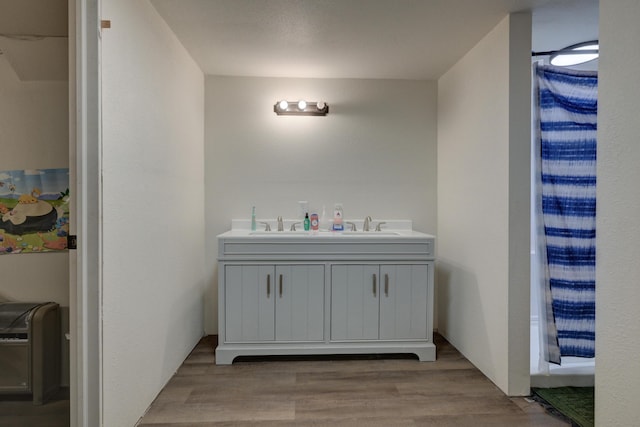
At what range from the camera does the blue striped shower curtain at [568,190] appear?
85.1 inches

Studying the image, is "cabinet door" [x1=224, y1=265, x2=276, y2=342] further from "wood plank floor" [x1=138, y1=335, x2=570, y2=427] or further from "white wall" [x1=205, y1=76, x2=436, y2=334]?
"white wall" [x1=205, y1=76, x2=436, y2=334]

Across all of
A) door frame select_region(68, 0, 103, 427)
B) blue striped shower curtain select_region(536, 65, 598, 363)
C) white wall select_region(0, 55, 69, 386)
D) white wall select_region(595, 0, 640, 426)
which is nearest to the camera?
white wall select_region(595, 0, 640, 426)

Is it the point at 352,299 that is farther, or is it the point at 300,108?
the point at 300,108

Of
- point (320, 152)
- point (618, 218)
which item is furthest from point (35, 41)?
point (618, 218)

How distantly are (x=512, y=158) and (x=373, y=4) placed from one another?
1122 mm

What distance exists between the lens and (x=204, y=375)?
7.63ft

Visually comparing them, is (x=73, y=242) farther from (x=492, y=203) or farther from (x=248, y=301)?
(x=492, y=203)

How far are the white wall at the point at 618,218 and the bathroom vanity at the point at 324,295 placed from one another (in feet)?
3.97

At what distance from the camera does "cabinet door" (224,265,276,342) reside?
8.18 ft

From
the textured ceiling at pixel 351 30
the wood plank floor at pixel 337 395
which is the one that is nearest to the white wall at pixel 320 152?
the textured ceiling at pixel 351 30

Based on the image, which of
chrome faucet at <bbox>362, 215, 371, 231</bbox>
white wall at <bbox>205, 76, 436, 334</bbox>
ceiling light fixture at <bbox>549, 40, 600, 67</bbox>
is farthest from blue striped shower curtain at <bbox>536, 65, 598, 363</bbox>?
chrome faucet at <bbox>362, 215, 371, 231</bbox>

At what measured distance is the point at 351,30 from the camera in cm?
222

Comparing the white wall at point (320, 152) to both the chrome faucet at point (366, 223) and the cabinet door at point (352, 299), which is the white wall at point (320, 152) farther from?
the cabinet door at point (352, 299)

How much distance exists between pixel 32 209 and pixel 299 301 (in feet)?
5.34
